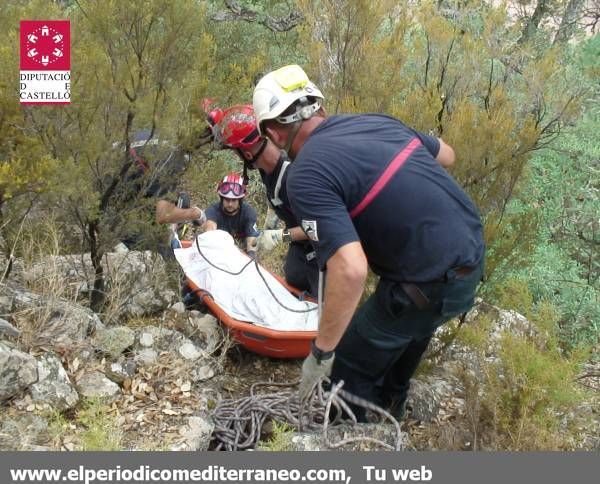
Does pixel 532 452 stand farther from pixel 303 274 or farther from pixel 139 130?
pixel 139 130

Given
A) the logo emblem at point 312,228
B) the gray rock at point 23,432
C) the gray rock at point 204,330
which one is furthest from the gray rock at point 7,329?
the logo emblem at point 312,228

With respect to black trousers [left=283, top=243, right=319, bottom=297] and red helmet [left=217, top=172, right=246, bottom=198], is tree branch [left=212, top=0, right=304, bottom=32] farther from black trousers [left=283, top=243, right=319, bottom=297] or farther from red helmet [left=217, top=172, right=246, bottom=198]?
black trousers [left=283, top=243, right=319, bottom=297]

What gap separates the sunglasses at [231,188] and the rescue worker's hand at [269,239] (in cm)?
40

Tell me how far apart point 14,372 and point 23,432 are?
0.28m

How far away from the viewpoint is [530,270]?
497 centimetres

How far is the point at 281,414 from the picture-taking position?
3.07 metres

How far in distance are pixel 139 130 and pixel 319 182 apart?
6.13ft

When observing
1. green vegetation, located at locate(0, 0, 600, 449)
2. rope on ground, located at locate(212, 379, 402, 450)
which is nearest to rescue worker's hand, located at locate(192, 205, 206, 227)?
green vegetation, located at locate(0, 0, 600, 449)

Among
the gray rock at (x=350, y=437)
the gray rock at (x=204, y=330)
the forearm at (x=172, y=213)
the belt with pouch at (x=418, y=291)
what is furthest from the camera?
the forearm at (x=172, y=213)

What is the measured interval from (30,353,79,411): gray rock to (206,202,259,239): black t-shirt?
2373mm

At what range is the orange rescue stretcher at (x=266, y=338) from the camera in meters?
3.57

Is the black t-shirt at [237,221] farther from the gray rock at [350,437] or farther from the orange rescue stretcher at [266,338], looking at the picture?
the gray rock at [350,437]

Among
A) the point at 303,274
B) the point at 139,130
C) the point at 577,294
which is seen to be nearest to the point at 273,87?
the point at 139,130

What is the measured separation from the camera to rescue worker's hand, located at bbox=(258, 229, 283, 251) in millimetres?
5047
